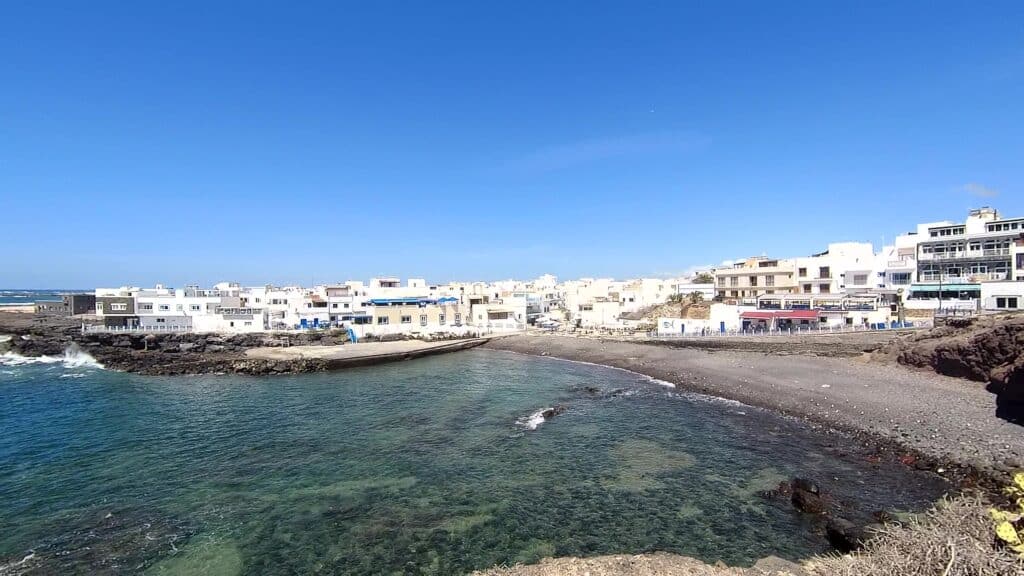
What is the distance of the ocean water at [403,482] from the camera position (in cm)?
1295

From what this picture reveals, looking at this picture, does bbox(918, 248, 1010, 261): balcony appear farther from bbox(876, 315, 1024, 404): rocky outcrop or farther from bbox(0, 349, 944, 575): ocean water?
bbox(0, 349, 944, 575): ocean water

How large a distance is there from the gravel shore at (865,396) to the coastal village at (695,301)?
12.2 meters

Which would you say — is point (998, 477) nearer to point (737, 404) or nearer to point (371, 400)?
point (737, 404)

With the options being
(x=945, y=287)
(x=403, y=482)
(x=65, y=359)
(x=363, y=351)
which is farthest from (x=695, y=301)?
(x=65, y=359)

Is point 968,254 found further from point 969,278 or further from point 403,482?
point 403,482

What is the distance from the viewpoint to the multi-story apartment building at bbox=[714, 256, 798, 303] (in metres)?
58.1

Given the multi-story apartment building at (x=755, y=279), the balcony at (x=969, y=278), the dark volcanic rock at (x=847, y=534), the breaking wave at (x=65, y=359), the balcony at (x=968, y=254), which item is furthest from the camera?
the multi-story apartment building at (x=755, y=279)

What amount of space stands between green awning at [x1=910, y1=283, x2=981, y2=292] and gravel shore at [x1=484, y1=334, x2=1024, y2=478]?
17695mm

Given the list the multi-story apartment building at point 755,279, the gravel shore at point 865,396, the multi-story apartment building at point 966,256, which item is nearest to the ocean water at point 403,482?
the gravel shore at point 865,396

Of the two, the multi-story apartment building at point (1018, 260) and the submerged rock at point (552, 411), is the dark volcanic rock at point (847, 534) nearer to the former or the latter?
the submerged rock at point (552, 411)

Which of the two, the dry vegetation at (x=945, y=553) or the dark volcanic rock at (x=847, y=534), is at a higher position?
the dry vegetation at (x=945, y=553)

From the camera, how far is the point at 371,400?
3056 centimetres

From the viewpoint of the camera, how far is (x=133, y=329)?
2367 inches

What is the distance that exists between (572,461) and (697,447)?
5.52 meters
